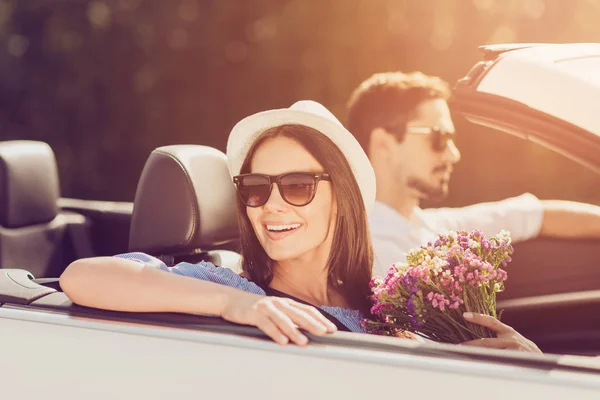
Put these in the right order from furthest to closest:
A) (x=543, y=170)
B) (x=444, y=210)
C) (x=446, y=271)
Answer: (x=543, y=170)
(x=444, y=210)
(x=446, y=271)

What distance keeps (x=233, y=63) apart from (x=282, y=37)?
69 centimetres

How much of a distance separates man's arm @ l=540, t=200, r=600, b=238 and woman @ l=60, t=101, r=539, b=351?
145cm

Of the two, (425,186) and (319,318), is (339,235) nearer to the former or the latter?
(319,318)

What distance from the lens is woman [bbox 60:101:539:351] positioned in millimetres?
1940

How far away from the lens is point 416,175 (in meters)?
3.54

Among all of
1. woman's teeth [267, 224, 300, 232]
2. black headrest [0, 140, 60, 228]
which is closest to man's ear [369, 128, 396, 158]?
black headrest [0, 140, 60, 228]

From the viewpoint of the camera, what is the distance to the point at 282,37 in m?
8.62

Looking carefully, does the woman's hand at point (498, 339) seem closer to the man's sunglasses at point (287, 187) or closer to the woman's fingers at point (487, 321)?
the woman's fingers at point (487, 321)

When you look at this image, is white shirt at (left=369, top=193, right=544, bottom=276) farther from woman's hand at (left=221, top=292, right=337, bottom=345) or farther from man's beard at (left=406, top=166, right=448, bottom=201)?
woman's hand at (left=221, top=292, right=337, bottom=345)

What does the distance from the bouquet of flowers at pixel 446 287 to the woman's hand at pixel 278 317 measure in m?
0.29

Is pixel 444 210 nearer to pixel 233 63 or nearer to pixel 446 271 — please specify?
pixel 446 271

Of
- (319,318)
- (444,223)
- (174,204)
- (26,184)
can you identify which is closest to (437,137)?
(444,223)

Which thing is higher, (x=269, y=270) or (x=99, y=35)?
(x=99, y=35)

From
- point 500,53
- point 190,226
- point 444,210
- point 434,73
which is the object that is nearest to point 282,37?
point 434,73
